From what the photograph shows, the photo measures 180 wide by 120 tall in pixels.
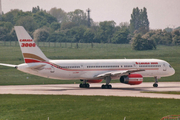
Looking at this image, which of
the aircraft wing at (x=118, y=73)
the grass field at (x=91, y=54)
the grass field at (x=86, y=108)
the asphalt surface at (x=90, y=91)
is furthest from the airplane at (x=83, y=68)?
the grass field at (x=91, y=54)

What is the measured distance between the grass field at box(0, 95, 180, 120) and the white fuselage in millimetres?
12763

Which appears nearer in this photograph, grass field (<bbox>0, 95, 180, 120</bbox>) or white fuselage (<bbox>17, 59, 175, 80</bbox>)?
grass field (<bbox>0, 95, 180, 120</bbox>)

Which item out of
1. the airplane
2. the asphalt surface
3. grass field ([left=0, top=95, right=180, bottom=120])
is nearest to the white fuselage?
the airplane

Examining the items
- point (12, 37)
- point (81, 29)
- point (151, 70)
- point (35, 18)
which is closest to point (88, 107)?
point (151, 70)

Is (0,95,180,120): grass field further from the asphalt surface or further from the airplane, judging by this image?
the airplane

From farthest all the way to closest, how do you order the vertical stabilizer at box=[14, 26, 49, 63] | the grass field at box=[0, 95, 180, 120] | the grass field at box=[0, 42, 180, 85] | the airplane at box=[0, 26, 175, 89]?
the grass field at box=[0, 42, 180, 85], the airplane at box=[0, 26, 175, 89], the vertical stabilizer at box=[14, 26, 49, 63], the grass field at box=[0, 95, 180, 120]

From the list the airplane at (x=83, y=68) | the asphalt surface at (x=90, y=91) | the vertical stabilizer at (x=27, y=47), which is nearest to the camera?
the asphalt surface at (x=90, y=91)

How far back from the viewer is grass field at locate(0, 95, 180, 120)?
27.9 m

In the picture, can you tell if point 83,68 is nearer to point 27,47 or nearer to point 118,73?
point 118,73

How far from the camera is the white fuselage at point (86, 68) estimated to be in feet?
162

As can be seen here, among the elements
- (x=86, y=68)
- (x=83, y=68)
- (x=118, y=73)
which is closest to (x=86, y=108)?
(x=118, y=73)

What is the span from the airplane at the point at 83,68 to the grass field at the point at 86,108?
499 inches

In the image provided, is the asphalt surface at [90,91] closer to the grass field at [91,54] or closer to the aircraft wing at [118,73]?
the aircraft wing at [118,73]

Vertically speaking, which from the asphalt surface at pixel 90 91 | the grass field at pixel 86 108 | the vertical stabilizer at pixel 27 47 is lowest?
the asphalt surface at pixel 90 91
